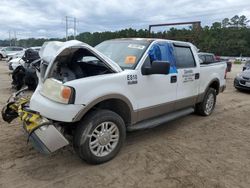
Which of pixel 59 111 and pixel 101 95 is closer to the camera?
pixel 59 111

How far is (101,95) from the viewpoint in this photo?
346 cm

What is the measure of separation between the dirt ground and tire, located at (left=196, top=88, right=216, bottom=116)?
0.96 m

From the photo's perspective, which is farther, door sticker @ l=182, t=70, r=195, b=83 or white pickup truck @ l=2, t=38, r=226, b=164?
door sticker @ l=182, t=70, r=195, b=83

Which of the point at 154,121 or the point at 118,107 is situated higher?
the point at 118,107

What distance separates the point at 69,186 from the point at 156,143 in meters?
1.88

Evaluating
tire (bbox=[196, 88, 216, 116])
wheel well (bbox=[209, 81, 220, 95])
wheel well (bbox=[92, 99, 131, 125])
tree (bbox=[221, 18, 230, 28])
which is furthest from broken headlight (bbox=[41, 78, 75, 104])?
tree (bbox=[221, 18, 230, 28])

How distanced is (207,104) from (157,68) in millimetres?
2935

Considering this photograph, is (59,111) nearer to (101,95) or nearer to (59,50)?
(101,95)

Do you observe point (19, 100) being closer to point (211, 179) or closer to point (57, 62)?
point (57, 62)

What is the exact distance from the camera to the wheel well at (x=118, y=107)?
3.76 m

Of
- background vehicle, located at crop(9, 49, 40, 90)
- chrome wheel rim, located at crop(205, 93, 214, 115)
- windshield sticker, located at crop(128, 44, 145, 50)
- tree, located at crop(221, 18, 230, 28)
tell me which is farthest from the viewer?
tree, located at crop(221, 18, 230, 28)

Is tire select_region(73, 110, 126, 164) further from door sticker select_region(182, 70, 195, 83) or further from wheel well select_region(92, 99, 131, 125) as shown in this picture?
door sticker select_region(182, 70, 195, 83)

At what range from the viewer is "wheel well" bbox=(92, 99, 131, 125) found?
12.3ft

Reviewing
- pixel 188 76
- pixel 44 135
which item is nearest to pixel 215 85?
pixel 188 76
